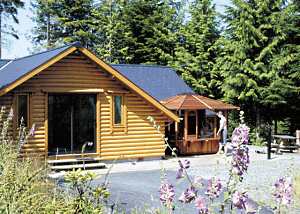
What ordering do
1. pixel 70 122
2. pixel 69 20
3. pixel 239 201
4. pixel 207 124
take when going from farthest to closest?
pixel 69 20 < pixel 207 124 < pixel 70 122 < pixel 239 201

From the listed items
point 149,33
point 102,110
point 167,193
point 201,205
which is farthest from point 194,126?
point 149,33

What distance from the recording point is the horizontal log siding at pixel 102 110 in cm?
1477

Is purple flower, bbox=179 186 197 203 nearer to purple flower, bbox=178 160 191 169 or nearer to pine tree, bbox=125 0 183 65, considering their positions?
purple flower, bbox=178 160 191 169

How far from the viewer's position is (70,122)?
15.5 meters

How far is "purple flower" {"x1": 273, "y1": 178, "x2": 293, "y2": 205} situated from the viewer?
2479 mm

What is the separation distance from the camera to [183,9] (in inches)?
1661

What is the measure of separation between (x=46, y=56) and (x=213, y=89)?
17.0m

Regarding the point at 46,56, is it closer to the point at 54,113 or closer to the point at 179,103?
the point at 54,113

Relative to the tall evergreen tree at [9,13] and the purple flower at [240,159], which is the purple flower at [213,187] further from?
the tall evergreen tree at [9,13]

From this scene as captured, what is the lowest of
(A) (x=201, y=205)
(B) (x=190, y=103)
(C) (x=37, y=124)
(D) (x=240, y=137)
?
(A) (x=201, y=205)

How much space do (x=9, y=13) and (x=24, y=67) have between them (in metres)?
26.3

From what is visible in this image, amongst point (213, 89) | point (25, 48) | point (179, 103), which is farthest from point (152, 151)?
point (25, 48)

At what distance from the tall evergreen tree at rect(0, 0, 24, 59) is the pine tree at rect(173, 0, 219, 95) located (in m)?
15.7

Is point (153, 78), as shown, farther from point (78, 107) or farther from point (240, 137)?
point (240, 137)
